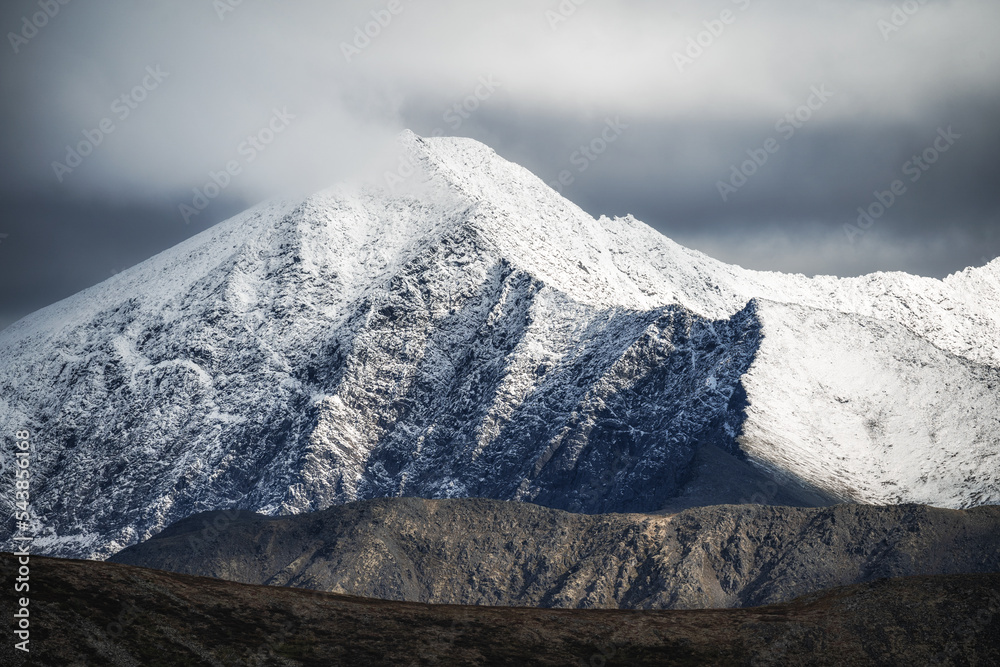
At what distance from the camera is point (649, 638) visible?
228 ft

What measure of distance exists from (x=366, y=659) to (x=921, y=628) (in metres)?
38.5

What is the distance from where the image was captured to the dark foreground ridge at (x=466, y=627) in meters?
60.2

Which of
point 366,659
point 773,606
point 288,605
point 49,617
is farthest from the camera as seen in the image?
point 773,606

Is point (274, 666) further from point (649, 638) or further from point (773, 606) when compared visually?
Result: point (773, 606)

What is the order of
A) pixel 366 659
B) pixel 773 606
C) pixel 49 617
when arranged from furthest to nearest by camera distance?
1. pixel 773 606
2. pixel 366 659
3. pixel 49 617

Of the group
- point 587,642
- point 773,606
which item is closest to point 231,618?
point 587,642

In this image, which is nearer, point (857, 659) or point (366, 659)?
point (366, 659)

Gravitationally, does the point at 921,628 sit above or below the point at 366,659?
above

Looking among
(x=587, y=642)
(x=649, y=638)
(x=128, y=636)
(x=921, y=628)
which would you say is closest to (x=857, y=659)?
(x=921, y=628)

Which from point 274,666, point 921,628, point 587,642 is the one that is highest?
point 921,628

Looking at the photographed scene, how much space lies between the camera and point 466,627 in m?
68.9

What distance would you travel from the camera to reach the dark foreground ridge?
6016cm

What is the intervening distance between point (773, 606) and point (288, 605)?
1427 inches

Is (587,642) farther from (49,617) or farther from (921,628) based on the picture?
(49,617)
